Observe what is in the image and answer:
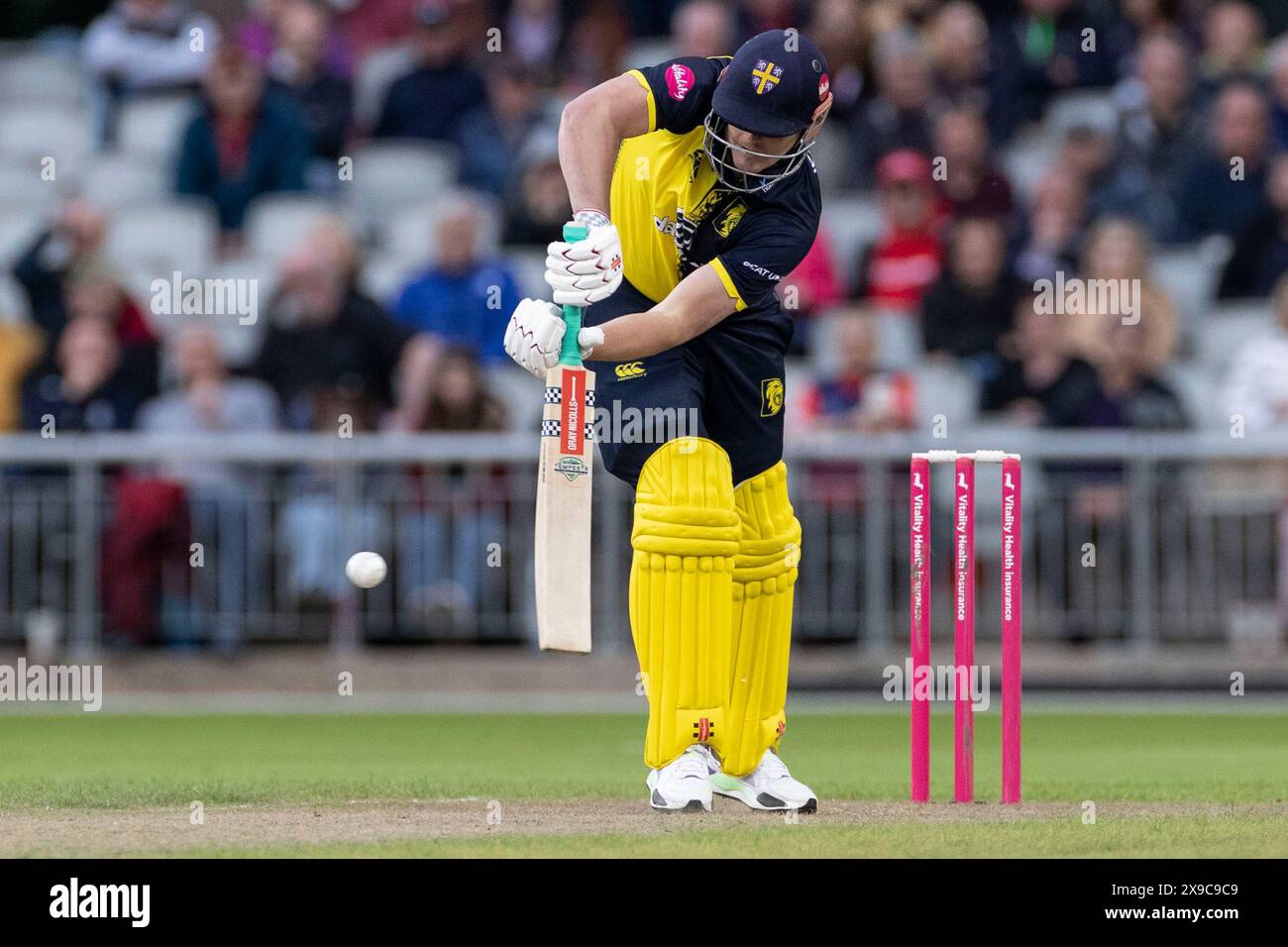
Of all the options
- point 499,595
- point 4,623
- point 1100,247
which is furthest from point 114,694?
point 1100,247

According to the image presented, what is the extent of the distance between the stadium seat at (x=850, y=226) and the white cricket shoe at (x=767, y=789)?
28.8ft

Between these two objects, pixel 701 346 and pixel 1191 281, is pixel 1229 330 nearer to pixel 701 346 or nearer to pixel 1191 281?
pixel 1191 281

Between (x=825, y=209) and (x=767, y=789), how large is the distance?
9.66 meters

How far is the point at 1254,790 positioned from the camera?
8.82m

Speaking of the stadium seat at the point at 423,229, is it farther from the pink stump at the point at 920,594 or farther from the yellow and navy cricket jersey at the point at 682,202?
the pink stump at the point at 920,594

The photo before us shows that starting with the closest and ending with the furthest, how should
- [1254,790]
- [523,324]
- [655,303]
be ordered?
[523,324], [655,303], [1254,790]

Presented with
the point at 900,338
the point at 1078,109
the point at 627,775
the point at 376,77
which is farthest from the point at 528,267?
the point at 627,775

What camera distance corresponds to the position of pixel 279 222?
1739 cm

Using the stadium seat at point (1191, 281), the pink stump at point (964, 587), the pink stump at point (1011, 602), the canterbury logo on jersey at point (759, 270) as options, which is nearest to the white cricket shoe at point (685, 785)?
the pink stump at point (964, 587)

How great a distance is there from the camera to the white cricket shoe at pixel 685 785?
7.78 metres

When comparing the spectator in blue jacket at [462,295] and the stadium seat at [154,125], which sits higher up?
the stadium seat at [154,125]

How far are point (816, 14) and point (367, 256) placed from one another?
3.94 metres

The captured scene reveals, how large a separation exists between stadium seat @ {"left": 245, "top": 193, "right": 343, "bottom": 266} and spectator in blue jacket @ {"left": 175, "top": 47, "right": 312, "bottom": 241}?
0.10 meters

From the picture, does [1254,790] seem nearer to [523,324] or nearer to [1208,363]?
[523,324]
